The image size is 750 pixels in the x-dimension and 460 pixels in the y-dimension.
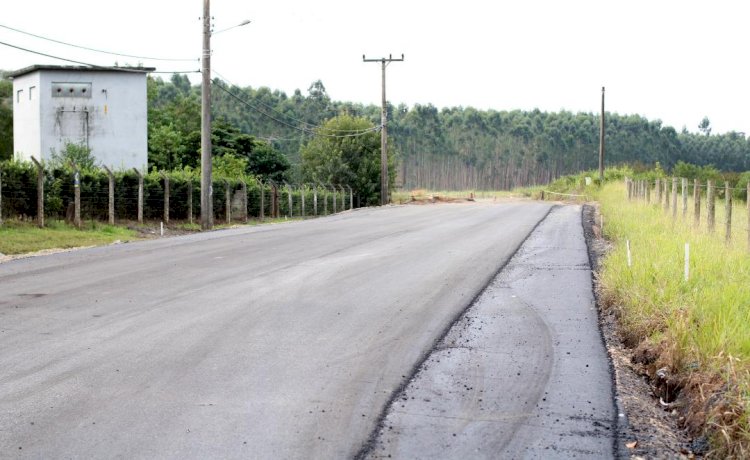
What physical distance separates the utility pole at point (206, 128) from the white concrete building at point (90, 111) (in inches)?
905

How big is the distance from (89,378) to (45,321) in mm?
3097

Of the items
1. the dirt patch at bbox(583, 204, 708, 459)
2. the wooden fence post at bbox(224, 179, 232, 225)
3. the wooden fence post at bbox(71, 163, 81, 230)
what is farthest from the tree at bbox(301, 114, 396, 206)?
the dirt patch at bbox(583, 204, 708, 459)

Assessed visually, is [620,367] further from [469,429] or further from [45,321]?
[45,321]

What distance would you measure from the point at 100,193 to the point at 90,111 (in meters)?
26.2

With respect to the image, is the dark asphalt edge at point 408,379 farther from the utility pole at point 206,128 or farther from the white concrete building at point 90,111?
the white concrete building at point 90,111

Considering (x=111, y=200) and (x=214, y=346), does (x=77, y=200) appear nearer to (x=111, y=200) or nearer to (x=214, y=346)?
(x=111, y=200)

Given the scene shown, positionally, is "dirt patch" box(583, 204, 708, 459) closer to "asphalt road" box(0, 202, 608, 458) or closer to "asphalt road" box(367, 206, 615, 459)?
"asphalt road" box(367, 206, 615, 459)

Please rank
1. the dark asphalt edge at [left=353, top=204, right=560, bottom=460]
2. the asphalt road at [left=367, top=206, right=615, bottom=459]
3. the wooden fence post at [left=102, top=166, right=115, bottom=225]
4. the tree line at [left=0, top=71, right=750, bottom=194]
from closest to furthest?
the dark asphalt edge at [left=353, top=204, right=560, bottom=460]
the asphalt road at [left=367, top=206, right=615, bottom=459]
the wooden fence post at [left=102, top=166, right=115, bottom=225]
the tree line at [left=0, top=71, right=750, bottom=194]

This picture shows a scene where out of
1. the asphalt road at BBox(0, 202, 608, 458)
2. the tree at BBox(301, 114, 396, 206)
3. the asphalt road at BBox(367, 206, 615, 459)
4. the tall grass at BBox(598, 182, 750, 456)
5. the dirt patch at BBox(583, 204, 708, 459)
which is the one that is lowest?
the dirt patch at BBox(583, 204, 708, 459)

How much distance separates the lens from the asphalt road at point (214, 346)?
20.7ft

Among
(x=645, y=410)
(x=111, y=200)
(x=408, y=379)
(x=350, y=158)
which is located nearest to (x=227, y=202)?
(x=111, y=200)

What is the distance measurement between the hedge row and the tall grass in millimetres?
18060

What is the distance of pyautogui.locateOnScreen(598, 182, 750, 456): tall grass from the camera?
6710 mm

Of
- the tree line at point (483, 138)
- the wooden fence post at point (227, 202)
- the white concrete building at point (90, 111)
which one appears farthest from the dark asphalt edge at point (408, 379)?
the tree line at point (483, 138)
